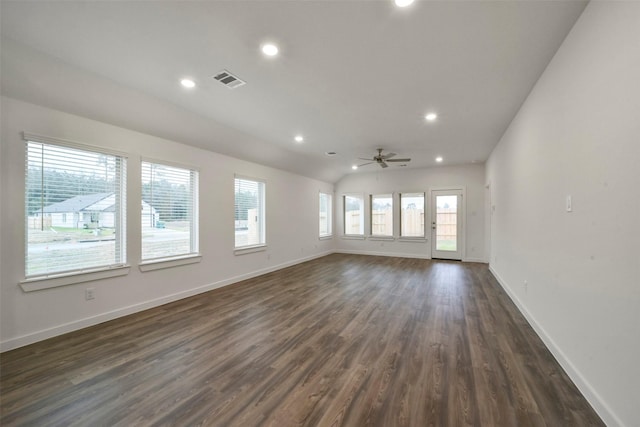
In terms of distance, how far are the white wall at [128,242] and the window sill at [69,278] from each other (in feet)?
0.17

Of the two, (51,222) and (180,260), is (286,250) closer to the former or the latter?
(180,260)

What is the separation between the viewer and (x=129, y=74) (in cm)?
267

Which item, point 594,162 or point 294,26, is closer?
point 594,162

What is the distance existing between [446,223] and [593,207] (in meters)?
6.28

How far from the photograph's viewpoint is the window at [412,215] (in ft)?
26.6

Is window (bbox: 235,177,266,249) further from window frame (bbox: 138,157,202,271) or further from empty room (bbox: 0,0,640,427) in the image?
window frame (bbox: 138,157,202,271)

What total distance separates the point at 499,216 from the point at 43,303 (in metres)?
6.85

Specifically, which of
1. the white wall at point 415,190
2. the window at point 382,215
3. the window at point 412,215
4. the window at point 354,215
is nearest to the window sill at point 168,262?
the white wall at point 415,190

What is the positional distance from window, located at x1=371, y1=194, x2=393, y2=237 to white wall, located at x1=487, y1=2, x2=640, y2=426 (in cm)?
555

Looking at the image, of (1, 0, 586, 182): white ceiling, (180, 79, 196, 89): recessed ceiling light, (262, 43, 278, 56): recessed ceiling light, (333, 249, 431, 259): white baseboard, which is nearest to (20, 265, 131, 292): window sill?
(1, 0, 586, 182): white ceiling

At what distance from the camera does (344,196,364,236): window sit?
9070 mm

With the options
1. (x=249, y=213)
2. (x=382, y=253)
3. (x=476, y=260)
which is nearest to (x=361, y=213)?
(x=382, y=253)

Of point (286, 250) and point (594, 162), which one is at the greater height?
point (594, 162)

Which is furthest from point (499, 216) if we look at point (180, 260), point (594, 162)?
point (180, 260)
